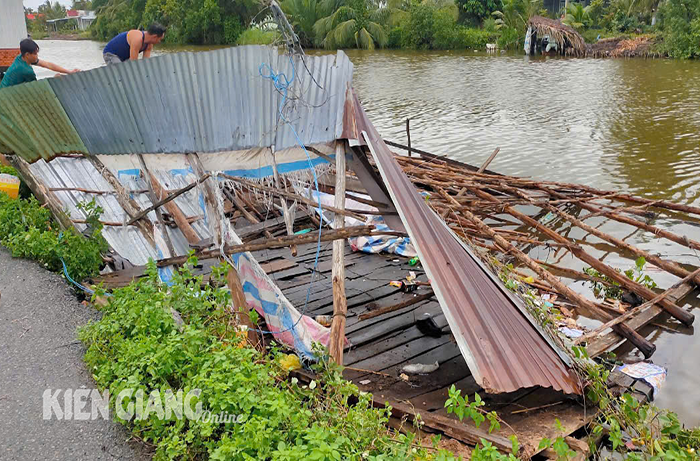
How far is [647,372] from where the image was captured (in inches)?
202

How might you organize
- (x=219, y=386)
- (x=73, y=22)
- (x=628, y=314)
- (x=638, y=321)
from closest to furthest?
(x=219, y=386)
(x=628, y=314)
(x=638, y=321)
(x=73, y=22)

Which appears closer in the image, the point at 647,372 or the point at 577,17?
the point at 647,372

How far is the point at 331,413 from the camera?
363 centimetres

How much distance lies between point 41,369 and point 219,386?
1.65m

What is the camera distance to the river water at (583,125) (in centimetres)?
847

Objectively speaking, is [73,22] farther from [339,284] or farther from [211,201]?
[339,284]

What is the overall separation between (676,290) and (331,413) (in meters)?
4.76

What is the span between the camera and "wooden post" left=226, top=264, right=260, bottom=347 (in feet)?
15.5

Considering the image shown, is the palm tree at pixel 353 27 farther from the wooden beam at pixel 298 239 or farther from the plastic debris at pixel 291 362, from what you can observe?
the plastic debris at pixel 291 362

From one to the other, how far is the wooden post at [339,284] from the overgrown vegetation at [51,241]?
9.19 ft

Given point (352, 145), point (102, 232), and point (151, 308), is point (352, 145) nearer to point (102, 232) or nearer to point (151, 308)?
point (151, 308)

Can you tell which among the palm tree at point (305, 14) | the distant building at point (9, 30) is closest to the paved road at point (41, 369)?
the distant building at point (9, 30)

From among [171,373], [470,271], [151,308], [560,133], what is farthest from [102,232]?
[560,133]

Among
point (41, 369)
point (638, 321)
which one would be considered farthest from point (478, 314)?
point (41, 369)
